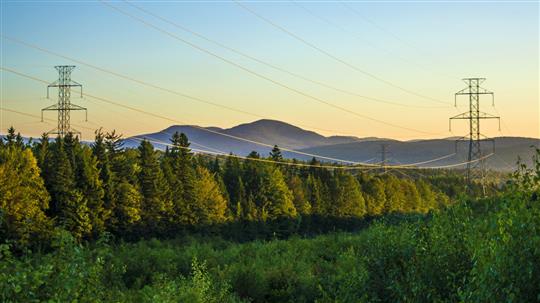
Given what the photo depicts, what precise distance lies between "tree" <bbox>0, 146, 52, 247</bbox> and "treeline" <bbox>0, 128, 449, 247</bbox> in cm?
11

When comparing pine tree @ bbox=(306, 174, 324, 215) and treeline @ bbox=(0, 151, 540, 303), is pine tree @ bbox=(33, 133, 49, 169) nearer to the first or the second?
pine tree @ bbox=(306, 174, 324, 215)

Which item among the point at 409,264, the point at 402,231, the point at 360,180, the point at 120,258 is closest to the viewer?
the point at 409,264

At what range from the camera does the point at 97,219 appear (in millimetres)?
87688

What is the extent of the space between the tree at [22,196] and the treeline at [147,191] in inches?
4.4

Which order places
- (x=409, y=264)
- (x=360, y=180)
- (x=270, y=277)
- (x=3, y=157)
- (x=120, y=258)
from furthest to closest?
(x=360, y=180) < (x=3, y=157) < (x=120, y=258) < (x=270, y=277) < (x=409, y=264)

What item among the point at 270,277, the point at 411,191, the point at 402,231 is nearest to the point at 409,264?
the point at 402,231

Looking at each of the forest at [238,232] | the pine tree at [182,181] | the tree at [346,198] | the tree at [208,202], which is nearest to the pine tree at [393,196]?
the forest at [238,232]

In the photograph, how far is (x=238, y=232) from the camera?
11275cm

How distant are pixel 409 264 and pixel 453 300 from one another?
10.4 ft

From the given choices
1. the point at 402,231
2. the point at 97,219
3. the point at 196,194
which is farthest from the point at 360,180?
the point at 402,231

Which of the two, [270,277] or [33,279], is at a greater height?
[33,279]

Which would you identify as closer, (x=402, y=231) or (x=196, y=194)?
(x=402, y=231)

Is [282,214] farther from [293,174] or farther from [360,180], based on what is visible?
[360,180]

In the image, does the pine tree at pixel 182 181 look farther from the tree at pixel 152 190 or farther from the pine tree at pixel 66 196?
the pine tree at pixel 66 196
